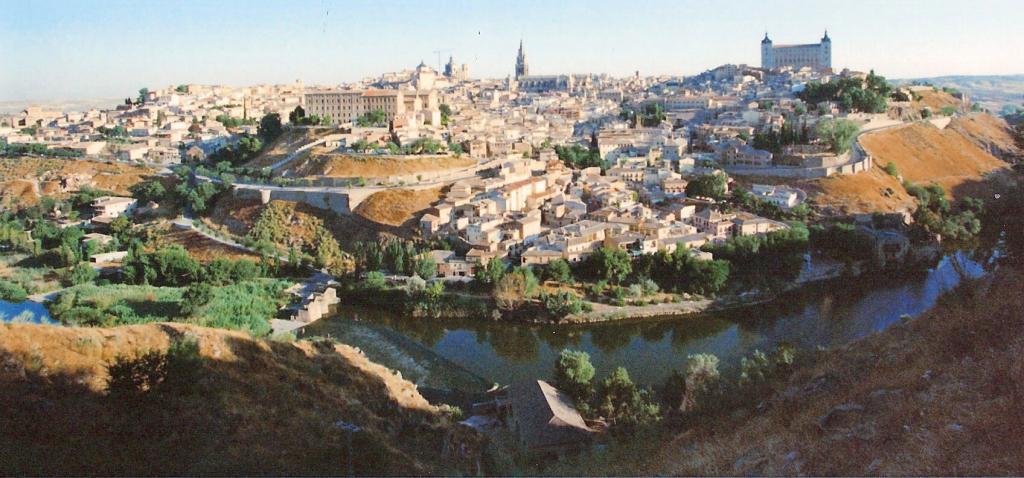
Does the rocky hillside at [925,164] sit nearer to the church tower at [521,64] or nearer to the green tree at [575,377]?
the green tree at [575,377]

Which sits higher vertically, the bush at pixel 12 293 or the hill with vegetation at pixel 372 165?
the hill with vegetation at pixel 372 165

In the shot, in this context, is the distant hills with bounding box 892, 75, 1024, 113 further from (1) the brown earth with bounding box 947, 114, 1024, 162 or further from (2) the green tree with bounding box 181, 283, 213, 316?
(2) the green tree with bounding box 181, 283, 213, 316

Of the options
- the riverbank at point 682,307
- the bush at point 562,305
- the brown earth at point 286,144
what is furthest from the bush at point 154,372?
the brown earth at point 286,144

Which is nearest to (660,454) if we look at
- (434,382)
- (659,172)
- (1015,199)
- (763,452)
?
(763,452)

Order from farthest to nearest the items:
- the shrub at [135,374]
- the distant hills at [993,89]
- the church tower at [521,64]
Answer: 1. the church tower at [521,64]
2. the distant hills at [993,89]
3. the shrub at [135,374]

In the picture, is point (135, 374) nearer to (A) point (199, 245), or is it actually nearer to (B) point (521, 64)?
(A) point (199, 245)

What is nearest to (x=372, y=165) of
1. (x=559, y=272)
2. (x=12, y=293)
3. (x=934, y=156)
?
(x=559, y=272)
